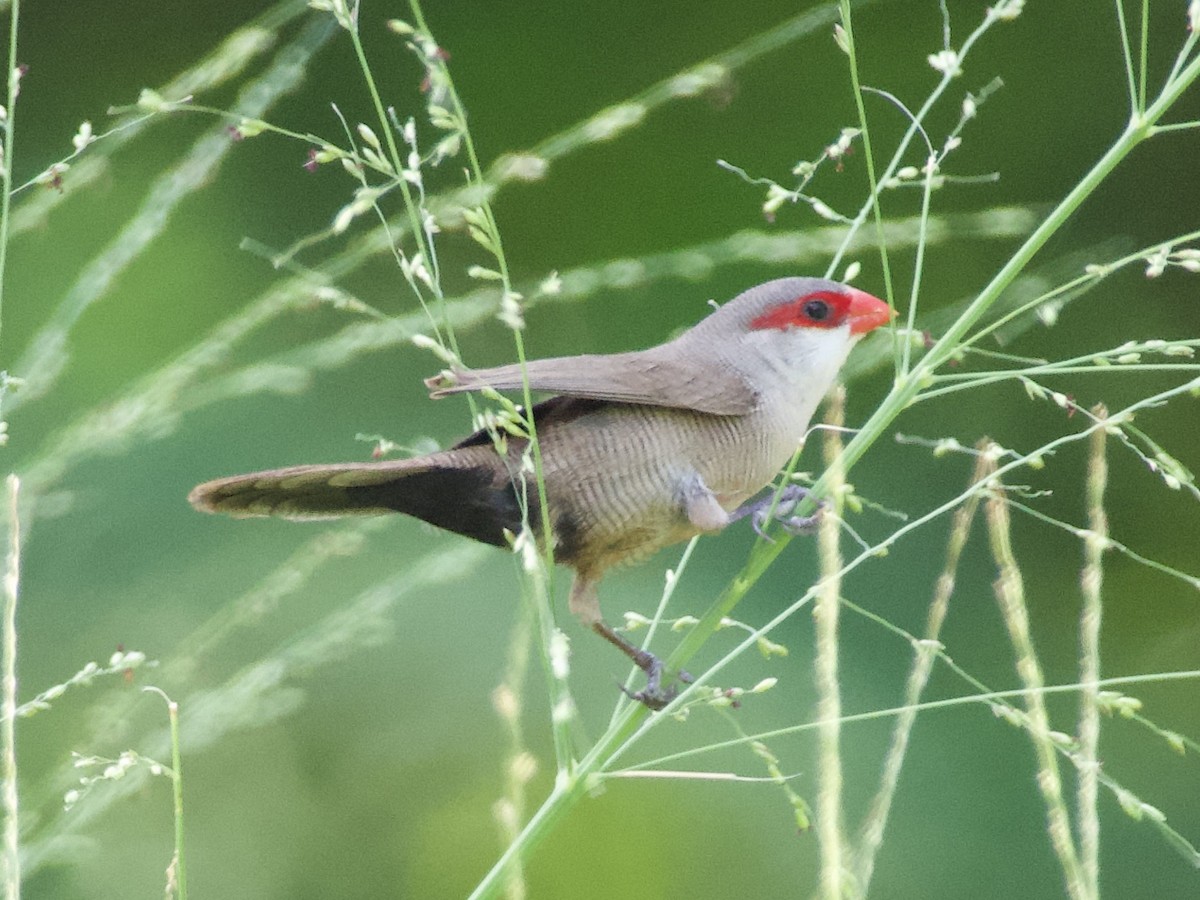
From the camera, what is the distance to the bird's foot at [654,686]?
1758mm

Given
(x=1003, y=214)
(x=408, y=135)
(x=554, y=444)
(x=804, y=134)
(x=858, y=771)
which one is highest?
(x=408, y=135)

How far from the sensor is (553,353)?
3.29 meters

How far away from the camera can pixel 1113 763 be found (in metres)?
3.18

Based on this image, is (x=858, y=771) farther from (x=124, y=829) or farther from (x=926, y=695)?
(x=124, y=829)

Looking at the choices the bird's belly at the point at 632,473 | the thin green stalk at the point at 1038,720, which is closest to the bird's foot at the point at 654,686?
the bird's belly at the point at 632,473

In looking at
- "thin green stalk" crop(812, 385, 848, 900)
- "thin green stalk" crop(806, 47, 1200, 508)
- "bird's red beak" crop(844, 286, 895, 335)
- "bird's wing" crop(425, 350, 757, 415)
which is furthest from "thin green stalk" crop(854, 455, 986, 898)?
"bird's red beak" crop(844, 286, 895, 335)

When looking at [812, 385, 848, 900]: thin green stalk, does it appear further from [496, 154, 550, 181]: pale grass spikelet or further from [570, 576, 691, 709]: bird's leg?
[570, 576, 691, 709]: bird's leg

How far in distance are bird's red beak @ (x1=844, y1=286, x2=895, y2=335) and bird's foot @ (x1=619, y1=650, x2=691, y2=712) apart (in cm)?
57

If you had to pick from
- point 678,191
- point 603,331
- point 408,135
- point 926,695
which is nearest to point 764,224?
point 678,191

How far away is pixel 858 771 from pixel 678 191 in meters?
1.35

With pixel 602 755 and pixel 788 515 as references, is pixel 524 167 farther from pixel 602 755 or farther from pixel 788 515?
pixel 788 515

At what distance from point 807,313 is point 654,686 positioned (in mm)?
640

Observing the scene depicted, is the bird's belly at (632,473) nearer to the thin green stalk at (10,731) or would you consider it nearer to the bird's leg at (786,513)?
the bird's leg at (786,513)

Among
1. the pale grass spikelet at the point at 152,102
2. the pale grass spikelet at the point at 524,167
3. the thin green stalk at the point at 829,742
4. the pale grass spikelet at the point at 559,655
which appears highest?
the pale grass spikelet at the point at 152,102
